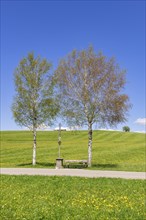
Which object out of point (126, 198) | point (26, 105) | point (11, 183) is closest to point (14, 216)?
point (126, 198)

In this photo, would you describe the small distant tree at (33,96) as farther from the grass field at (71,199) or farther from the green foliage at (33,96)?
the grass field at (71,199)

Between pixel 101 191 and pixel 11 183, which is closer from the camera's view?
pixel 101 191

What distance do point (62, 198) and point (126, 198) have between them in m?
2.71

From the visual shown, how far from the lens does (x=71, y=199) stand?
1511 cm

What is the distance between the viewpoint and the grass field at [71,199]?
12.2 m

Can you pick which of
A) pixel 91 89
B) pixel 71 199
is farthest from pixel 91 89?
pixel 71 199

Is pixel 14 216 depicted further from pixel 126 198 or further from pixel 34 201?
pixel 126 198

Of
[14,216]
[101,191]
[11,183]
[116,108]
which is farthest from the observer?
[116,108]

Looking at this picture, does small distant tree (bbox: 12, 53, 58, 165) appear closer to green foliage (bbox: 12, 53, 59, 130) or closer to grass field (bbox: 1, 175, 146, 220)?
green foliage (bbox: 12, 53, 59, 130)

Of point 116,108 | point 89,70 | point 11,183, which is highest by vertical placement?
point 89,70

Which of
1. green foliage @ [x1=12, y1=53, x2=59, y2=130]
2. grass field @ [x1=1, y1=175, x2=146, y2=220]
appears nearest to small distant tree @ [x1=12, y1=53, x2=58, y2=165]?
green foliage @ [x1=12, y1=53, x2=59, y2=130]

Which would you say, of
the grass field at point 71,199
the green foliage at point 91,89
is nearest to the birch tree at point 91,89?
the green foliage at point 91,89

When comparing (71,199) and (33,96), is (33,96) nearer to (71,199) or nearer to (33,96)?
(33,96)

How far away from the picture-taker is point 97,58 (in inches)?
1362
